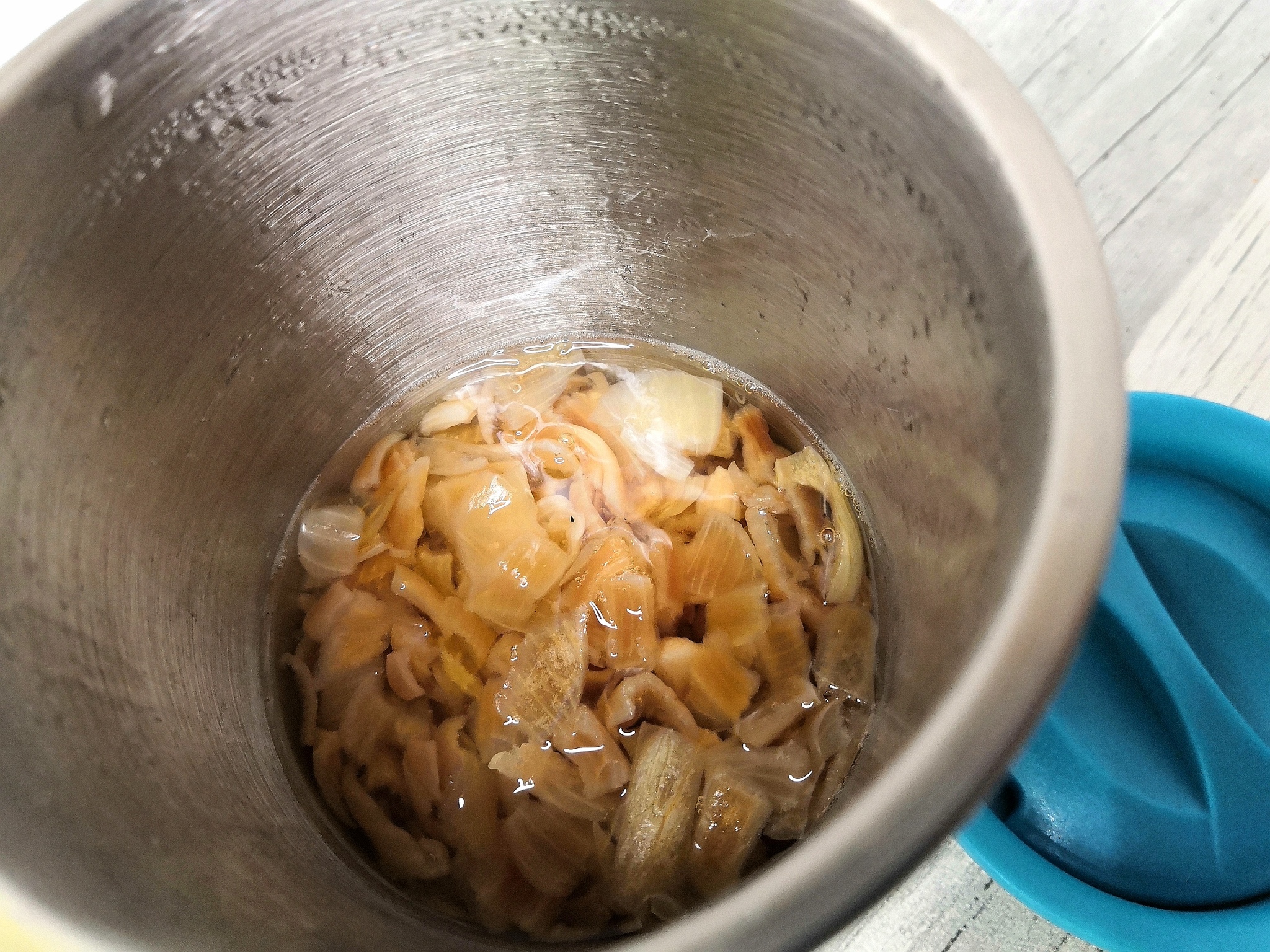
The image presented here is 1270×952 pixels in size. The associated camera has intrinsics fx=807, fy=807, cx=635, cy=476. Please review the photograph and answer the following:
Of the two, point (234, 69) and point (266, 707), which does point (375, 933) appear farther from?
point (234, 69)

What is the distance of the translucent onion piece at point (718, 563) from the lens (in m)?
0.61

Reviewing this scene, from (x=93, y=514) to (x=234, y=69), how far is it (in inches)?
10.2

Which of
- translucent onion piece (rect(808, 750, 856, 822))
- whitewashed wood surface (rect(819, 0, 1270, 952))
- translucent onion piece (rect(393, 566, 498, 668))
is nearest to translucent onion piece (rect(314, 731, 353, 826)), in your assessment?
translucent onion piece (rect(393, 566, 498, 668))

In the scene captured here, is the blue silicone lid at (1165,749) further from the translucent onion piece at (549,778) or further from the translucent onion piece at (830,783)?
the translucent onion piece at (549,778)

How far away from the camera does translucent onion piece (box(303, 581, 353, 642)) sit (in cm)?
63

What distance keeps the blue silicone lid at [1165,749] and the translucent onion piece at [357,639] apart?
46cm

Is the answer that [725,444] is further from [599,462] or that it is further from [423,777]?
[423,777]

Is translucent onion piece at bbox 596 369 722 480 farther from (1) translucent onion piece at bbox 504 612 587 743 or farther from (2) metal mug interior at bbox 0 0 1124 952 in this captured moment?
(1) translucent onion piece at bbox 504 612 587 743

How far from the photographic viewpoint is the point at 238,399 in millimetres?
571

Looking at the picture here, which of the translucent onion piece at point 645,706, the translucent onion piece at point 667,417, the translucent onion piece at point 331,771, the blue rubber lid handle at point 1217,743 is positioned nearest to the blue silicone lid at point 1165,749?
the blue rubber lid handle at point 1217,743

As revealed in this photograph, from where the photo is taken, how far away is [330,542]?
2.16ft

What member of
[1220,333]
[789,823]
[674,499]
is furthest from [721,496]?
[1220,333]

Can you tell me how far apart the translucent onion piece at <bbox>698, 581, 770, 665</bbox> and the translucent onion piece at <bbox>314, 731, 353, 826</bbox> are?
0.29 m

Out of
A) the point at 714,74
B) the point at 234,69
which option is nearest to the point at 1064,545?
the point at 714,74
